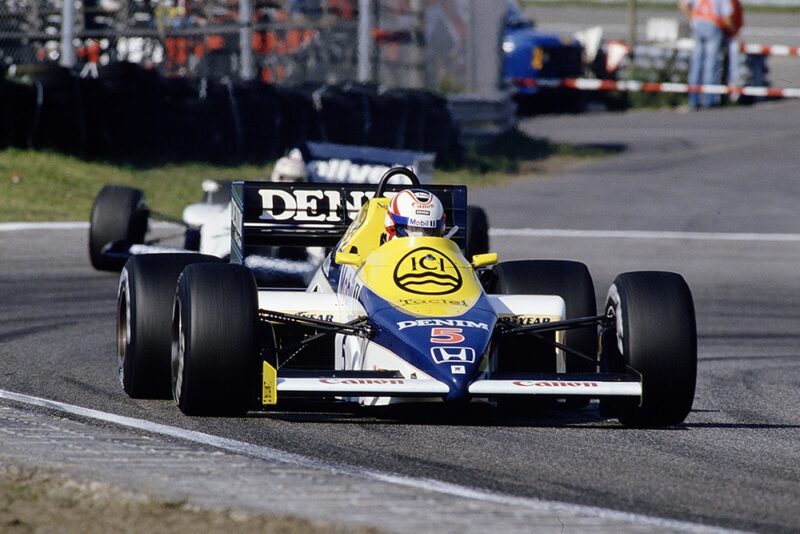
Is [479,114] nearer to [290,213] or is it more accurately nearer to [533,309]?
[290,213]

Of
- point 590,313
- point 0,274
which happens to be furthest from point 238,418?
point 0,274

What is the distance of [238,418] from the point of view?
713 centimetres

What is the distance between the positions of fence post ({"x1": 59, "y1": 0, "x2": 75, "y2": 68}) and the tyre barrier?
1.90ft

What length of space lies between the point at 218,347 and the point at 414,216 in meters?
1.47

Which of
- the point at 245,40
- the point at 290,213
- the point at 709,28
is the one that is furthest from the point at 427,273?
the point at 709,28

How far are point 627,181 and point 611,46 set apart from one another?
32.7 ft

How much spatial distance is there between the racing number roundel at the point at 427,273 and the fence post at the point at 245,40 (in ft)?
40.4

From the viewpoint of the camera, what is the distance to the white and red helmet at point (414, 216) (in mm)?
7996

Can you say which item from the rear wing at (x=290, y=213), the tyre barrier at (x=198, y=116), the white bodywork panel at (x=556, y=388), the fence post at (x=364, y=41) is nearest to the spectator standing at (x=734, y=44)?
the tyre barrier at (x=198, y=116)

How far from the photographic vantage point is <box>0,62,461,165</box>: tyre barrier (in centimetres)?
1691

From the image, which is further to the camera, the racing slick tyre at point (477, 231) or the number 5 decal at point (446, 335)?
the racing slick tyre at point (477, 231)

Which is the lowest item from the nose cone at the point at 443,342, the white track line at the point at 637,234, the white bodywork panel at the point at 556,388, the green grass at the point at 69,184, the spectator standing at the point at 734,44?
the white track line at the point at 637,234

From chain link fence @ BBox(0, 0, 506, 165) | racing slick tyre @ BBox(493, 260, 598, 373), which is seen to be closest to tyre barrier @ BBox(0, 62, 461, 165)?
chain link fence @ BBox(0, 0, 506, 165)

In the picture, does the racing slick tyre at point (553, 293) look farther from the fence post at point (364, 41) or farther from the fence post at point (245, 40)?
the fence post at point (364, 41)
